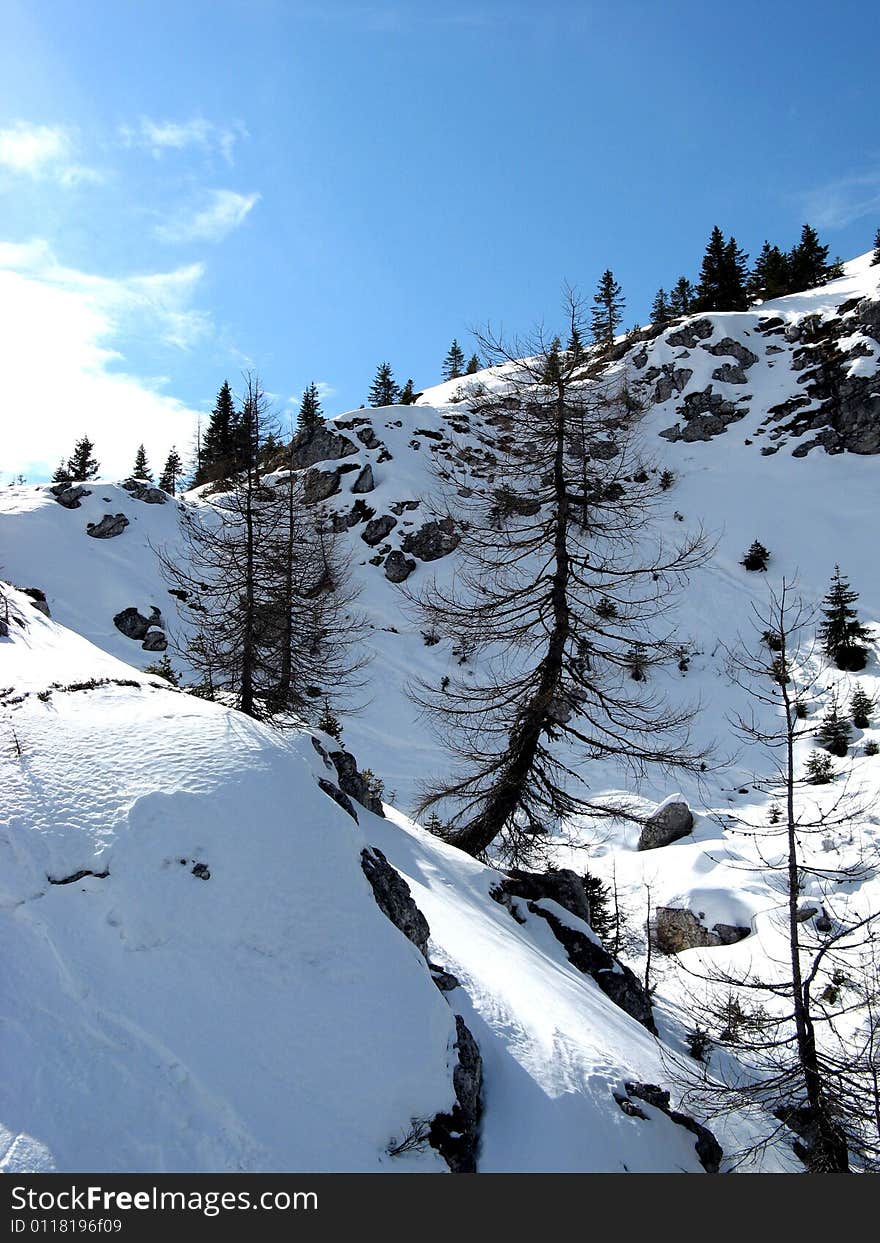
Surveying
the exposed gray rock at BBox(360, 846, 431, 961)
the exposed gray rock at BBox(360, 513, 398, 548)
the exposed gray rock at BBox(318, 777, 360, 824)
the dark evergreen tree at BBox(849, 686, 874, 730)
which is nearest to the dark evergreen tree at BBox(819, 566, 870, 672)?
the dark evergreen tree at BBox(849, 686, 874, 730)

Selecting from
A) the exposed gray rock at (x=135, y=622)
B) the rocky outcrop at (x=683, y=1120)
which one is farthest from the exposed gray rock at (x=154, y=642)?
the rocky outcrop at (x=683, y=1120)

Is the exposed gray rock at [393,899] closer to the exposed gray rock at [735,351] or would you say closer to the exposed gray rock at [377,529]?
the exposed gray rock at [377,529]

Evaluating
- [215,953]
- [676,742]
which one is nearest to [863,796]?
[676,742]

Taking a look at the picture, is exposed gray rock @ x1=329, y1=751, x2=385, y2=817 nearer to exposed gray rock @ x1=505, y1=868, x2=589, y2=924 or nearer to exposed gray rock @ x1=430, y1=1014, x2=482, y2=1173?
exposed gray rock @ x1=505, y1=868, x2=589, y2=924

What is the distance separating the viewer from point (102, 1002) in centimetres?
384

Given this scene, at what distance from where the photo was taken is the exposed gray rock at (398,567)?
34.3 meters

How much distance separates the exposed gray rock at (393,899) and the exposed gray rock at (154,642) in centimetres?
2289

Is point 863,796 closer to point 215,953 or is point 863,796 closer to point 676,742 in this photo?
point 676,742

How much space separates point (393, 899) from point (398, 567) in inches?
1167

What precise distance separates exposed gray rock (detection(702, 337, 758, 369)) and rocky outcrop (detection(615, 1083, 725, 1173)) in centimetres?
5109

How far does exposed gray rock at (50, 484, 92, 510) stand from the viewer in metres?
33.4

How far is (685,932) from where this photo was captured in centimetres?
1304

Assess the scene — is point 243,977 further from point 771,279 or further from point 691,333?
point 771,279
